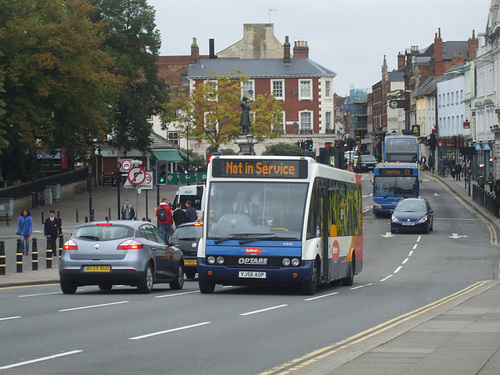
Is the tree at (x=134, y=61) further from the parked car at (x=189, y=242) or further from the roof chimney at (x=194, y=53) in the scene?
the parked car at (x=189, y=242)

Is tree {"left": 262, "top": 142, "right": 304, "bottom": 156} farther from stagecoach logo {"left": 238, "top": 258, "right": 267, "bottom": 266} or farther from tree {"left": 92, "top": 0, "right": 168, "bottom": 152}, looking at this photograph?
stagecoach logo {"left": 238, "top": 258, "right": 267, "bottom": 266}

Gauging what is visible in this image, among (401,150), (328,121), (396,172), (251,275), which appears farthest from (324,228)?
(328,121)

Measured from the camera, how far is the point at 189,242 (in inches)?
1065

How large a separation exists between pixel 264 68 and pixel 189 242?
83.7 m

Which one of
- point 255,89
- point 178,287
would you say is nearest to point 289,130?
point 255,89

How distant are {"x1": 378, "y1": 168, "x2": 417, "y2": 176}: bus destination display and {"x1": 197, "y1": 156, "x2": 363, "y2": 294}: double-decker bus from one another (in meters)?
37.8

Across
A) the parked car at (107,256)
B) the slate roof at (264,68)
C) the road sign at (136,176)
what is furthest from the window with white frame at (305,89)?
the parked car at (107,256)

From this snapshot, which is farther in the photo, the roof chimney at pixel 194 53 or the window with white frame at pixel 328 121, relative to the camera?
the roof chimney at pixel 194 53

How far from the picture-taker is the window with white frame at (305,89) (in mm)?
108188

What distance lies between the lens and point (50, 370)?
30.2 feet

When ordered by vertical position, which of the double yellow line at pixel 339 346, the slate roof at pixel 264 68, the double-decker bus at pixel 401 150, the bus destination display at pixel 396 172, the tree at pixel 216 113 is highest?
the slate roof at pixel 264 68

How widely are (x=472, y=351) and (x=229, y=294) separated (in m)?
9.75

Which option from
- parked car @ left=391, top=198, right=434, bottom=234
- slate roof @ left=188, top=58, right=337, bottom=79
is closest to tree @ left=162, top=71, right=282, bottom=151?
parked car @ left=391, top=198, right=434, bottom=234

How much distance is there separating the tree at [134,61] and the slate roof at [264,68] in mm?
29288
